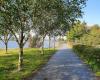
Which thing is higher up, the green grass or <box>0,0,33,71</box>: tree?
<box>0,0,33,71</box>: tree

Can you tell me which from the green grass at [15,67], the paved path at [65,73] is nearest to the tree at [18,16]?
the green grass at [15,67]

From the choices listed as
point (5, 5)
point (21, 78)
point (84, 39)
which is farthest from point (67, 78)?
point (84, 39)

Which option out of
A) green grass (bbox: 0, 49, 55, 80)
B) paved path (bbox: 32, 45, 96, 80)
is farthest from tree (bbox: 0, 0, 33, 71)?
paved path (bbox: 32, 45, 96, 80)

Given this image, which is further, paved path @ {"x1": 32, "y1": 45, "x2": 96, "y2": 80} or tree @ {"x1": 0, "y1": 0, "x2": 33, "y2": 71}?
tree @ {"x1": 0, "y1": 0, "x2": 33, "y2": 71}

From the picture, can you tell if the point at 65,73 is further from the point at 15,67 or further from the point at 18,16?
the point at 15,67

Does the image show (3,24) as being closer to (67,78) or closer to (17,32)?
(17,32)

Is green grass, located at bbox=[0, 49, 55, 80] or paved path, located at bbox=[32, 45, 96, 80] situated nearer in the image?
paved path, located at bbox=[32, 45, 96, 80]

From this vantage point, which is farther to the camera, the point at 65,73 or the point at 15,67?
the point at 15,67

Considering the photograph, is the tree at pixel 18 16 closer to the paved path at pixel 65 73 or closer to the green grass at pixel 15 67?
the green grass at pixel 15 67

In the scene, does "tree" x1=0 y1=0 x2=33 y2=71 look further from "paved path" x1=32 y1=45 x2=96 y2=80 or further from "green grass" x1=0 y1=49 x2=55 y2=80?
"paved path" x1=32 y1=45 x2=96 y2=80

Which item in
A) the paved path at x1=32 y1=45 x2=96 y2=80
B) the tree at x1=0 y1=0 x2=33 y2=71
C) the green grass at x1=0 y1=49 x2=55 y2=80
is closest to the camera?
the paved path at x1=32 y1=45 x2=96 y2=80

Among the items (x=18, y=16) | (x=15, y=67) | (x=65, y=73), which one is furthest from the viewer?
(x=15, y=67)

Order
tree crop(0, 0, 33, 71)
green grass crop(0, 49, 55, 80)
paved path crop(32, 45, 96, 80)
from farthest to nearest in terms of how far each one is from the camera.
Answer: tree crop(0, 0, 33, 71) → green grass crop(0, 49, 55, 80) → paved path crop(32, 45, 96, 80)

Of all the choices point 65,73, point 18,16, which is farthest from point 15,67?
point 65,73
